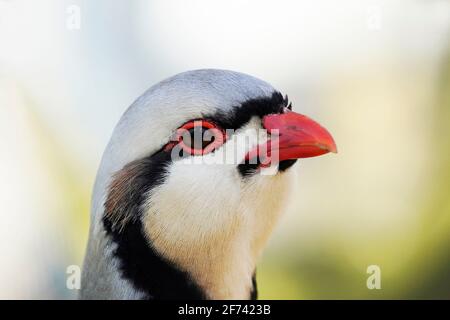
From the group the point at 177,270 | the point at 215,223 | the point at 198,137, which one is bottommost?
the point at 177,270

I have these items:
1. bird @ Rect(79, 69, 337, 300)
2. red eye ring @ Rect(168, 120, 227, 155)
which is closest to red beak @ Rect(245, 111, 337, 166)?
bird @ Rect(79, 69, 337, 300)

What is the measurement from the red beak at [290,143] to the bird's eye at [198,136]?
0.12 m

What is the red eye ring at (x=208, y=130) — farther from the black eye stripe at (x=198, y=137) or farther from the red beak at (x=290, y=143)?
the red beak at (x=290, y=143)

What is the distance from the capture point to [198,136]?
210cm

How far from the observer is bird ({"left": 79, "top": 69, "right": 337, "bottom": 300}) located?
2084 millimetres

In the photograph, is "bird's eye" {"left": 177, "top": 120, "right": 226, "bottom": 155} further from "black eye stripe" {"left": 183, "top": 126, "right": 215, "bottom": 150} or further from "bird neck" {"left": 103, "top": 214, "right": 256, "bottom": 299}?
"bird neck" {"left": 103, "top": 214, "right": 256, "bottom": 299}

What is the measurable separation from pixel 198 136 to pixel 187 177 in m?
0.15

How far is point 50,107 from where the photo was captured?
313 centimetres

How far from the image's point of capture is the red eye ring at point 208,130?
2.09m

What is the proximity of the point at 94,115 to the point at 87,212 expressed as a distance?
0.48 metres

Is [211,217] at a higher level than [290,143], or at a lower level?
lower

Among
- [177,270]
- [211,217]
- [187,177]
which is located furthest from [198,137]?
[177,270]

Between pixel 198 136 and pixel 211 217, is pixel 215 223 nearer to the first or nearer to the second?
pixel 211 217
